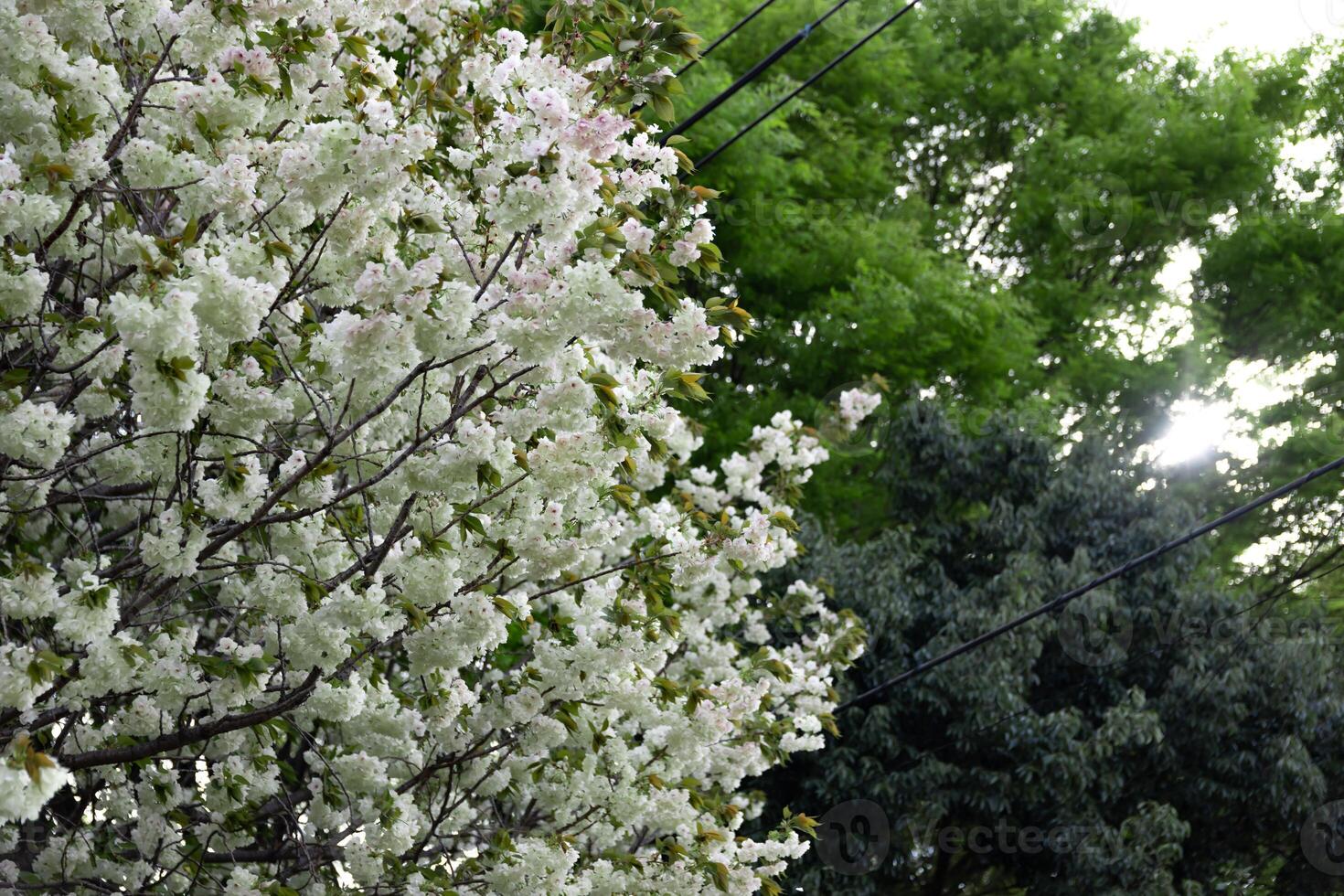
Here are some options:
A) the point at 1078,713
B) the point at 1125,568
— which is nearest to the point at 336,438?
the point at 1125,568

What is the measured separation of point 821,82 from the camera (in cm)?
1491

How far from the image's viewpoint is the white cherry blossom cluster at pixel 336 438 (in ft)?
11.7

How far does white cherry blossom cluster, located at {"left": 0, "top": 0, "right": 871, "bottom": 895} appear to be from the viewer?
358 centimetres

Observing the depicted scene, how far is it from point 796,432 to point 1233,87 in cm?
1119

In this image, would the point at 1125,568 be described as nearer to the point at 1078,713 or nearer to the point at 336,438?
the point at 1078,713

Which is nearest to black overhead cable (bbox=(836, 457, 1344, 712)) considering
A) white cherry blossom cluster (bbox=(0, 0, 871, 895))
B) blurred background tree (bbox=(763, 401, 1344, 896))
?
blurred background tree (bbox=(763, 401, 1344, 896))

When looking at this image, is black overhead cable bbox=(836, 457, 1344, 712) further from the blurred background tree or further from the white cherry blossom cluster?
the white cherry blossom cluster

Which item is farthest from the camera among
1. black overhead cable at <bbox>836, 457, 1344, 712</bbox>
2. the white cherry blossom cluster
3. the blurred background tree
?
the blurred background tree

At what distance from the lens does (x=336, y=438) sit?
3701 mm

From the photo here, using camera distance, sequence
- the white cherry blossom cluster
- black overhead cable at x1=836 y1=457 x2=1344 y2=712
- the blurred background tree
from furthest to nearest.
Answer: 1. the blurred background tree
2. black overhead cable at x1=836 y1=457 x2=1344 y2=712
3. the white cherry blossom cluster

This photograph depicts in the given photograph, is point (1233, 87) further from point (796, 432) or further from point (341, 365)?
point (341, 365)

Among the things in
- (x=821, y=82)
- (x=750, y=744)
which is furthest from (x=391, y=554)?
(x=821, y=82)

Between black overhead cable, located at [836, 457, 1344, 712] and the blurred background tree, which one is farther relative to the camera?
the blurred background tree

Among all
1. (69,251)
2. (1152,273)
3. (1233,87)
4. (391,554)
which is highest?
(1233,87)
